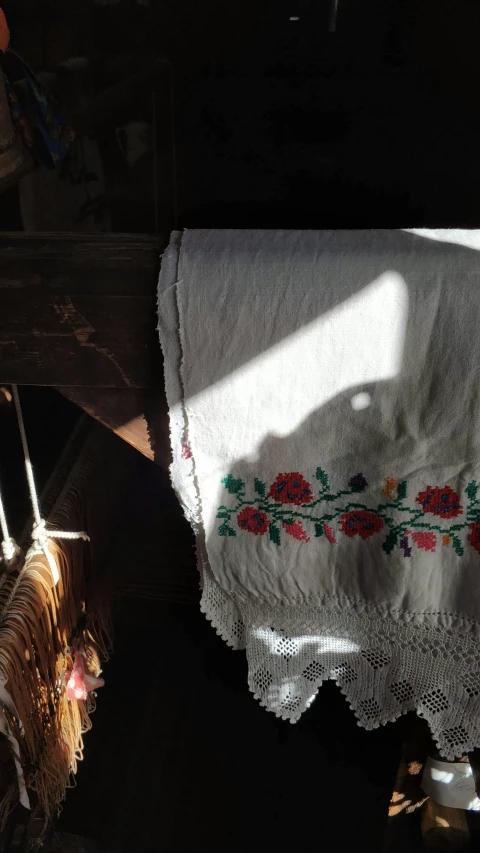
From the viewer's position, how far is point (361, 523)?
0.96 meters

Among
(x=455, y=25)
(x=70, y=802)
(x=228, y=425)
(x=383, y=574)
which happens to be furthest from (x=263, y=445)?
(x=70, y=802)

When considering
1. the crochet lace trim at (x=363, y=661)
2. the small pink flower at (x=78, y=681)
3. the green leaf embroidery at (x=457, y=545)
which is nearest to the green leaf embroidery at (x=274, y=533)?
the crochet lace trim at (x=363, y=661)

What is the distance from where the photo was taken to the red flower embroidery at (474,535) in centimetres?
93

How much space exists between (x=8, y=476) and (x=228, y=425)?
95 centimetres

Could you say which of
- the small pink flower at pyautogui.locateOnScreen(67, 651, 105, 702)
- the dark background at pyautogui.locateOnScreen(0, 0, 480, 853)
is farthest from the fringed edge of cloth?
the dark background at pyautogui.locateOnScreen(0, 0, 480, 853)

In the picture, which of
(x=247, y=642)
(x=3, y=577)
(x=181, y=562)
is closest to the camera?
(x=247, y=642)

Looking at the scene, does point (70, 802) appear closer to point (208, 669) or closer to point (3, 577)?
point (208, 669)

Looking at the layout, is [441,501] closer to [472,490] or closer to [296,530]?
[472,490]

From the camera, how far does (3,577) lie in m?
1.26

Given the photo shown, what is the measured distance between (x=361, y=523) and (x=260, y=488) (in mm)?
150

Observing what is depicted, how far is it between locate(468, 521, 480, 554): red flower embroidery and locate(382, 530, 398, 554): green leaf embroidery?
3.9 inches

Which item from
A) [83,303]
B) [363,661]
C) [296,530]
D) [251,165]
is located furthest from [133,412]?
[251,165]

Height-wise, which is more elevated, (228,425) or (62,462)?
(228,425)

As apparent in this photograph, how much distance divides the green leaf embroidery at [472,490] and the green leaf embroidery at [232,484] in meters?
0.30
